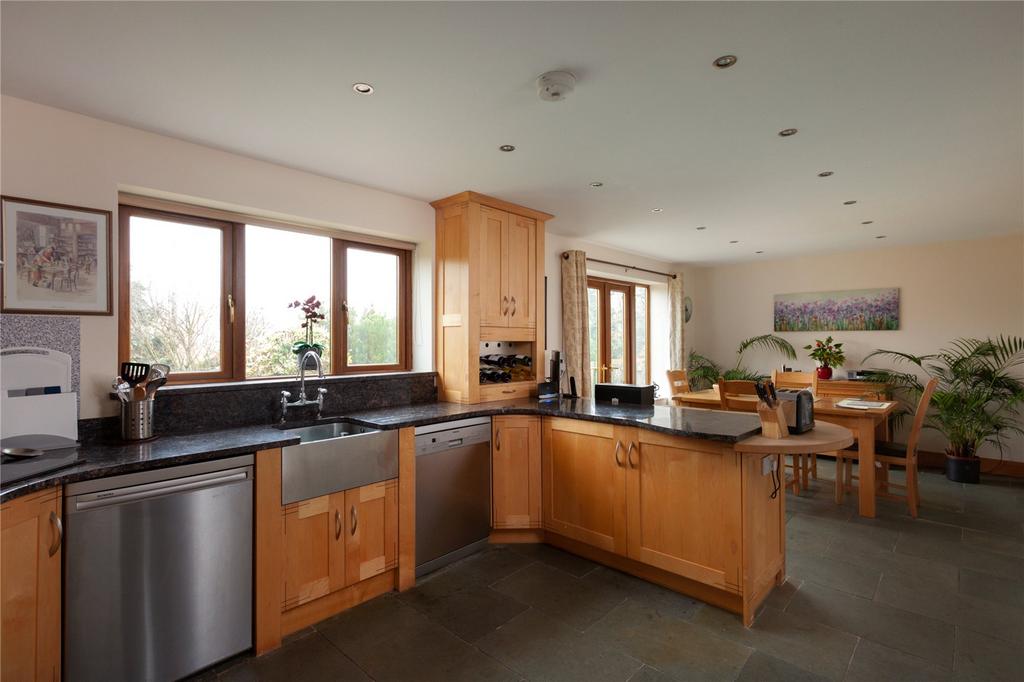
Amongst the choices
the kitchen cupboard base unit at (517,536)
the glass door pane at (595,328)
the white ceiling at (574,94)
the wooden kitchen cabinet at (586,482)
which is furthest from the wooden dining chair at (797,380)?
the kitchen cupboard base unit at (517,536)

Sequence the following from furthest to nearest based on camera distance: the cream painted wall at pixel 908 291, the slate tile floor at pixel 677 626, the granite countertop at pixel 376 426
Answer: the cream painted wall at pixel 908 291, the slate tile floor at pixel 677 626, the granite countertop at pixel 376 426

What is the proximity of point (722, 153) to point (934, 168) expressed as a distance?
4.59ft

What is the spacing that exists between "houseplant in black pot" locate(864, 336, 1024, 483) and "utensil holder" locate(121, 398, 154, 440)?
639 centimetres

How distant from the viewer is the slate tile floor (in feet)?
6.49

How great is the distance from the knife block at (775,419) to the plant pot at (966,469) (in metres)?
3.69

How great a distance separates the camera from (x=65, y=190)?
2.20m

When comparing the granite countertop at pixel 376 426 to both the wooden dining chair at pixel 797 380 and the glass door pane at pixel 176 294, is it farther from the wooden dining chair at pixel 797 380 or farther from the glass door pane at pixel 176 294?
the wooden dining chair at pixel 797 380

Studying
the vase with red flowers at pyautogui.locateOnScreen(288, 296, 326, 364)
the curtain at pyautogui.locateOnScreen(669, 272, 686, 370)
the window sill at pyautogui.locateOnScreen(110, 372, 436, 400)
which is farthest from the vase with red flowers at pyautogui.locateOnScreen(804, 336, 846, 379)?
the vase with red flowers at pyautogui.locateOnScreen(288, 296, 326, 364)

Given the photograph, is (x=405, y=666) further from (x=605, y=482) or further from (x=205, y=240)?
(x=205, y=240)

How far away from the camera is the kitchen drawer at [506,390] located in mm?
3619

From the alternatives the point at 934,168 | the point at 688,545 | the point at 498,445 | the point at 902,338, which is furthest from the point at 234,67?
the point at 902,338

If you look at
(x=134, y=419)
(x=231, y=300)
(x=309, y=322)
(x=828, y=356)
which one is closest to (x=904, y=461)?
(x=828, y=356)

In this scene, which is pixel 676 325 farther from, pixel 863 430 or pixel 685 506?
pixel 685 506

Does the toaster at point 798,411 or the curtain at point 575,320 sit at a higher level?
the curtain at point 575,320
